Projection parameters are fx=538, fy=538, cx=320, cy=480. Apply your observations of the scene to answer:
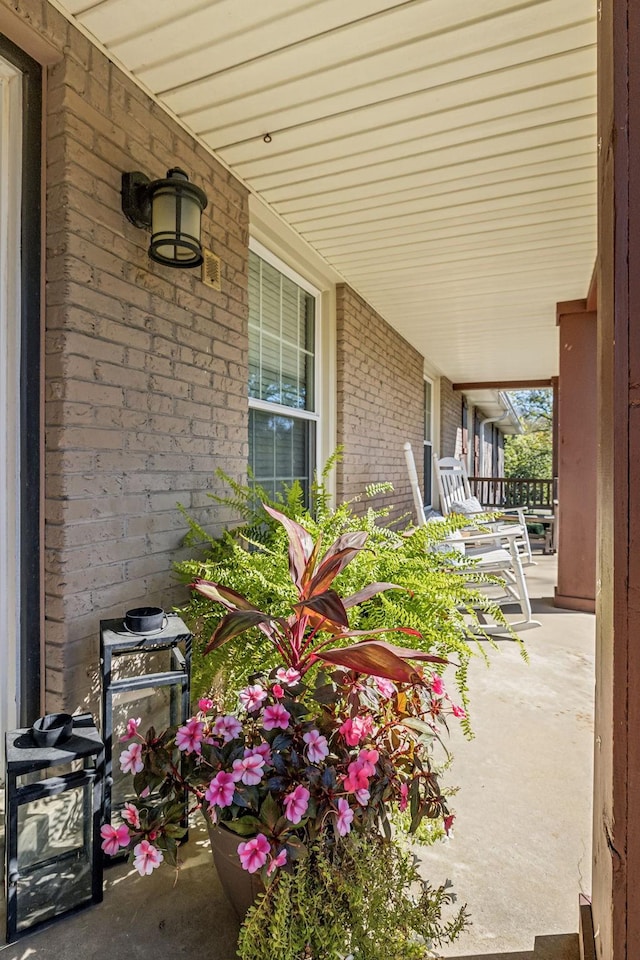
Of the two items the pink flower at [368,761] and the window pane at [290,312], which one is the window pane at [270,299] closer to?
the window pane at [290,312]

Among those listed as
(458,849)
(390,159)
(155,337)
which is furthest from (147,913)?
(390,159)

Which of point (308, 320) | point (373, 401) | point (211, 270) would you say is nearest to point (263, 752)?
point (211, 270)

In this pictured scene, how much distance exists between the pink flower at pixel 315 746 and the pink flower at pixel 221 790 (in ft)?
0.53

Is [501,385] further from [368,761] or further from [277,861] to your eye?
[277,861]

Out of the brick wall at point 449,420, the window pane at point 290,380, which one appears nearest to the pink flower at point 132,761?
the window pane at point 290,380

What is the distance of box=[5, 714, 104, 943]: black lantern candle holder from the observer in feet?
3.91

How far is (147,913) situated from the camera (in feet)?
4.14

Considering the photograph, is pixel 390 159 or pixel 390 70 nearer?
pixel 390 70

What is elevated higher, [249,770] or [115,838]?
[249,770]

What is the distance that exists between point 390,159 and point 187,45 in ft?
3.27

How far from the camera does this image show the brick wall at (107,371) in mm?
1666

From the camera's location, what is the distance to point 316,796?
1.07m

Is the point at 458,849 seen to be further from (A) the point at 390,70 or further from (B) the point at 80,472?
(A) the point at 390,70

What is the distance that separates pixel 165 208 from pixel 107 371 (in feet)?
1.97
